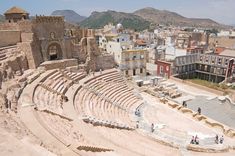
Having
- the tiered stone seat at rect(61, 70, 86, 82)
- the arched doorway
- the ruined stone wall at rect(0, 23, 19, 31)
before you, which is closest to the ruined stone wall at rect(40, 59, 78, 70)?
the tiered stone seat at rect(61, 70, 86, 82)

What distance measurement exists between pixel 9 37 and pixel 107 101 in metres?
12.4

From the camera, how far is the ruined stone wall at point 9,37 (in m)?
23.4

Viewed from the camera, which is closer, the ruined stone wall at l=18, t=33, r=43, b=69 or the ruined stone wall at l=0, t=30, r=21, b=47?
the ruined stone wall at l=0, t=30, r=21, b=47

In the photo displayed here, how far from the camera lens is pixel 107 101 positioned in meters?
23.4

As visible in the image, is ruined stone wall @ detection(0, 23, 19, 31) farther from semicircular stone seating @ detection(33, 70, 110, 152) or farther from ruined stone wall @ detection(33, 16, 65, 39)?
semicircular stone seating @ detection(33, 70, 110, 152)

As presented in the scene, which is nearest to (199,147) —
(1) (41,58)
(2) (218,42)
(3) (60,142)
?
(3) (60,142)

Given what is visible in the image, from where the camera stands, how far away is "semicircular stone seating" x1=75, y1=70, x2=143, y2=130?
18219 mm

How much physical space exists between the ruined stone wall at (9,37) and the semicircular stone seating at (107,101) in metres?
8.87

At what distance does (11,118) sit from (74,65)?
15562 mm

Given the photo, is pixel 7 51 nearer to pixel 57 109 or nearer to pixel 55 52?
pixel 55 52

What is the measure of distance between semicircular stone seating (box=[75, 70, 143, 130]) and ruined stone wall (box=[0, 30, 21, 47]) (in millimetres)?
8866

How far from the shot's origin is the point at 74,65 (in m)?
27.3

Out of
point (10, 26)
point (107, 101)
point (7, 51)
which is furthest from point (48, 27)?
point (107, 101)

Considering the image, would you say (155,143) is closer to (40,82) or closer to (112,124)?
(112,124)
